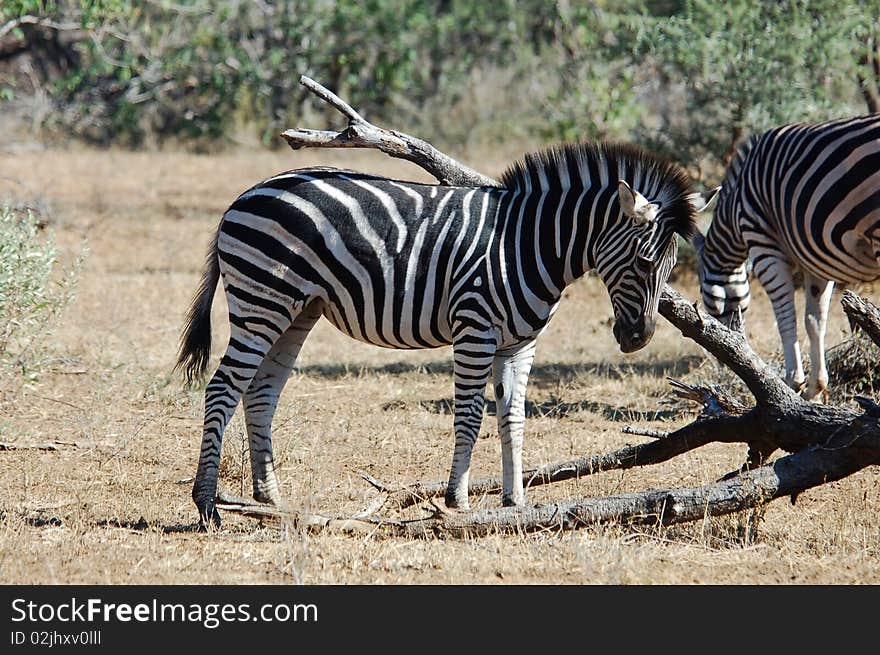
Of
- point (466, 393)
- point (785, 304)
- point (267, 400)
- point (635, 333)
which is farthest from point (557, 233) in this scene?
point (785, 304)

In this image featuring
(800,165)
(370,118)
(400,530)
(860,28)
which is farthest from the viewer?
(370,118)

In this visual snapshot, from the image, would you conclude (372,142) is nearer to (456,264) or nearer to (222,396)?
(456,264)

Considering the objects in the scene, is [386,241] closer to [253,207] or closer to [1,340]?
[253,207]

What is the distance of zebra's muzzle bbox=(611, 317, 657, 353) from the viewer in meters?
5.79

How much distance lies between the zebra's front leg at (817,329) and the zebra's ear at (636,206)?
10.7 ft

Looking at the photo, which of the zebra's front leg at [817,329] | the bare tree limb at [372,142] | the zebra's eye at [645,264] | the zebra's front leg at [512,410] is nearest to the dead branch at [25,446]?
the bare tree limb at [372,142]

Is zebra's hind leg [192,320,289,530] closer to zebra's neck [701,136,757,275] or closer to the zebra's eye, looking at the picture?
the zebra's eye

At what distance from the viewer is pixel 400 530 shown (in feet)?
19.0

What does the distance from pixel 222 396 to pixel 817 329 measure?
184 inches

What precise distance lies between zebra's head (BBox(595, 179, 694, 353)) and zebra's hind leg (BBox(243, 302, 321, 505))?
1736mm

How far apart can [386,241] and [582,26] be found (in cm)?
1187

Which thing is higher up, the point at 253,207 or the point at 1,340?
the point at 253,207

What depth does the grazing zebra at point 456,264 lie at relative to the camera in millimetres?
5871
